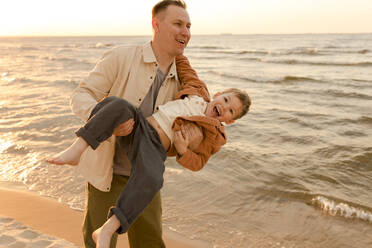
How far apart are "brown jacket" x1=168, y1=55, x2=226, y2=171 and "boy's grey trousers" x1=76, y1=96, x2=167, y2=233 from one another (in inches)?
10.2

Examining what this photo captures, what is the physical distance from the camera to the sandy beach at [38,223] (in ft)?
11.4

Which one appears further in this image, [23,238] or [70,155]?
[23,238]

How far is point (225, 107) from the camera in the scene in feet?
11.2

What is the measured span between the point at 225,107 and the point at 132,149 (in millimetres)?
1343

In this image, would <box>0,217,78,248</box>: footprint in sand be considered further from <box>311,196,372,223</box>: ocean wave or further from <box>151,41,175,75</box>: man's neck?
<box>311,196,372,223</box>: ocean wave

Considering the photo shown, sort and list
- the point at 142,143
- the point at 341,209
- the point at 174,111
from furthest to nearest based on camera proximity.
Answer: the point at 341,209 < the point at 174,111 < the point at 142,143

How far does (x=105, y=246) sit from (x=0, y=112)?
31.3ft

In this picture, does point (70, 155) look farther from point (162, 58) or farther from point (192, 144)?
point (162, 58)

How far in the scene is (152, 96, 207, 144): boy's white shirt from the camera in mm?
2727

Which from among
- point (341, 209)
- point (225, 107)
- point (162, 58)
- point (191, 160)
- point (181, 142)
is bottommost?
point (341, 209)

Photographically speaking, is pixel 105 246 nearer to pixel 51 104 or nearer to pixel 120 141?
pixel 120 141

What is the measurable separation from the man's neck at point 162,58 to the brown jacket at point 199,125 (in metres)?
0.16

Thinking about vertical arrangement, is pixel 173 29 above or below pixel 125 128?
above

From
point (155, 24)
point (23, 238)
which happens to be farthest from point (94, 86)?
point (23, 238)
